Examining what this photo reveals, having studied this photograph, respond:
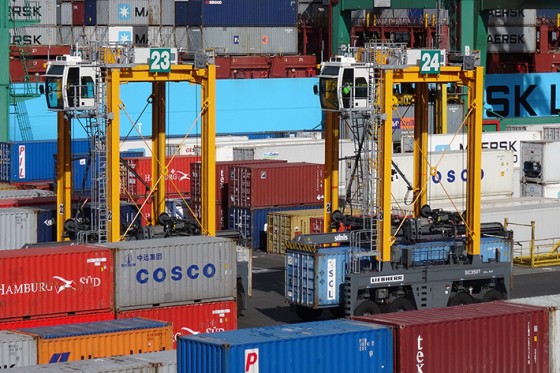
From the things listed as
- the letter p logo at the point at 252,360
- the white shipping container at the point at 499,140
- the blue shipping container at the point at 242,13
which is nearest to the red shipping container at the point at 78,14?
the blue shipping container at the point at 242,13

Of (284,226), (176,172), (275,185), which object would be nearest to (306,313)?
(284,226)

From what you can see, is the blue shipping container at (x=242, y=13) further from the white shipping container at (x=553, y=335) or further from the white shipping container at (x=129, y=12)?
the white shipping container at (x=553, y=335)

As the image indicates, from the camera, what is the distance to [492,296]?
38.8 meters

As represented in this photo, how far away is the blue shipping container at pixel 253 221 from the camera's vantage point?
52375mm

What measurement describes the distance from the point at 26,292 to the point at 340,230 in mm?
11620

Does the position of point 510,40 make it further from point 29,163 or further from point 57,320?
point 57,320

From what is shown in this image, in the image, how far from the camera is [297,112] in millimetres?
86062

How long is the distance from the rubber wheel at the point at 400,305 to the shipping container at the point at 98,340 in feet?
34.1

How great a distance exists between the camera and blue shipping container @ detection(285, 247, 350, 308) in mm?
36125

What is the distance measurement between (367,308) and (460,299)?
3.28 metres

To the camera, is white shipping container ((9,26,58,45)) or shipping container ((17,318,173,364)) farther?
white shipping container ((9,26,58,45))

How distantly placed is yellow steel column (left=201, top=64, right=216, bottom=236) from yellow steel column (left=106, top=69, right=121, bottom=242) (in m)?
2.80

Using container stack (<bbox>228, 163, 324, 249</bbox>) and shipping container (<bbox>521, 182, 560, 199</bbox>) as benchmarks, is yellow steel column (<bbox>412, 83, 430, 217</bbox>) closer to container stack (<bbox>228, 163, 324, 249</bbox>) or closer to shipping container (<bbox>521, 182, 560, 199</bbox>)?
container stack (<bbox>228, 163, 324, 249</bbox>)

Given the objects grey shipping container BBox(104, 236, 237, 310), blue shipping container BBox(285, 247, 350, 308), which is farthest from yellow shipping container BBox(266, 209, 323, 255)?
grey shipping container BBox(104, 236, 237, 310)
